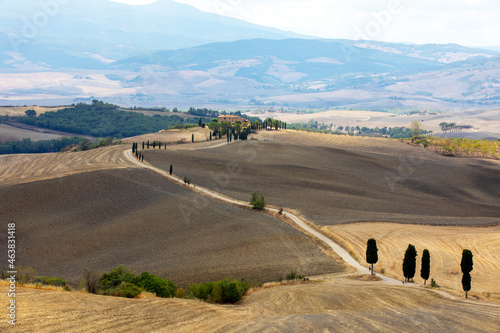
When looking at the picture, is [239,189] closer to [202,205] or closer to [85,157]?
[202,205]

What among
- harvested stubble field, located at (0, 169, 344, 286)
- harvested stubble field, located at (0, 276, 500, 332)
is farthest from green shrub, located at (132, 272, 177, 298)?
harvested stubble field, located at (0, 276, 500, 332)

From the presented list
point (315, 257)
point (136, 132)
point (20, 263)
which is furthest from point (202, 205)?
point (136, 132)

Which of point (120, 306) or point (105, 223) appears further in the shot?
point (105, 223)

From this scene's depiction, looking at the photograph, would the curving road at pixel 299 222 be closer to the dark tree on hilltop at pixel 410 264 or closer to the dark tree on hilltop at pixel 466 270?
the dark tree on hilltop at pixel 410 264

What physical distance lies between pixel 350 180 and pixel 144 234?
45.6 m

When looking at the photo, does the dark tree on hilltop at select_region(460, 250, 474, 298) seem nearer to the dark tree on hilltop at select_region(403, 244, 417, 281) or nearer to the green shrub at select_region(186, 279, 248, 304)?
the dark tree on hilltop at select_region(403, 244, 417, 281)

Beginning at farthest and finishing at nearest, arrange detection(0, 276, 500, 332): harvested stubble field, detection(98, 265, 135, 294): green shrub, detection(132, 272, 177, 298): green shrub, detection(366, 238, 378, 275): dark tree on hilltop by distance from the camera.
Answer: detection(366, 238, 378, 275): dark tree on hilltop
detection(98, 265, 135, 294): green shrub
detection(132, 272, 177, 298): green shrub
detection(0, 276, 500, 332): harvested stubble field

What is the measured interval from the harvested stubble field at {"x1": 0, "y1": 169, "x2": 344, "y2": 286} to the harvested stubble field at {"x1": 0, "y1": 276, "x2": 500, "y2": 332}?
9.01 metres

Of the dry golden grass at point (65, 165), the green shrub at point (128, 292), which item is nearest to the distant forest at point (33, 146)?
the dry golden grass at point (65, 165)

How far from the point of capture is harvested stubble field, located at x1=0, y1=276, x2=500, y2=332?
2447 cm

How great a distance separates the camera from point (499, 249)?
51.9m

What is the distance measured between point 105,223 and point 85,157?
138ft

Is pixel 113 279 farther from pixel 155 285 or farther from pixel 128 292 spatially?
pixel 128 292

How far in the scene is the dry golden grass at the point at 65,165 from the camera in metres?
73.8
